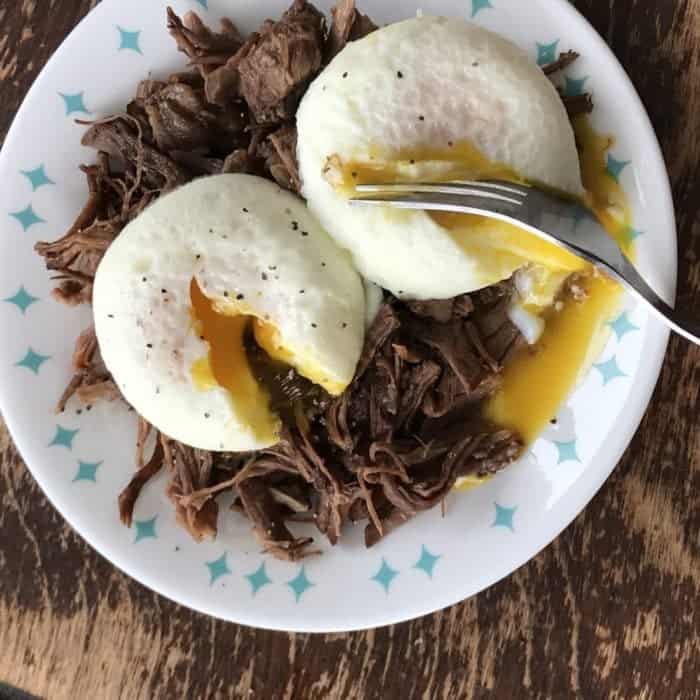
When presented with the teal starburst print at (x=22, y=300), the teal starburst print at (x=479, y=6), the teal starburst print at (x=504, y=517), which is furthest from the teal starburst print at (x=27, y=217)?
the teal starburst print at (x=504, y=517)

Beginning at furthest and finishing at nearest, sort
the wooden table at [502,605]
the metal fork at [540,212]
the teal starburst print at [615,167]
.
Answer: the wooden table at [502,605] < the teal starburst print at [615,167] < the metal fork at [540,212]

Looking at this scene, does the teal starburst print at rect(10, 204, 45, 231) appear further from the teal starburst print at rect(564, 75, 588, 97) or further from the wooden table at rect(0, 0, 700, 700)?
the teal starburst print at rect(564, 75, 588, 97)

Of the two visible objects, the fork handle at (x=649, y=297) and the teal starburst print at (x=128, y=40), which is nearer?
the fork handle at (x=649, y=297)

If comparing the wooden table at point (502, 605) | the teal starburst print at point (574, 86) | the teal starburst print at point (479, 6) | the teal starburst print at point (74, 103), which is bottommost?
the wooden table at point (502, 605)

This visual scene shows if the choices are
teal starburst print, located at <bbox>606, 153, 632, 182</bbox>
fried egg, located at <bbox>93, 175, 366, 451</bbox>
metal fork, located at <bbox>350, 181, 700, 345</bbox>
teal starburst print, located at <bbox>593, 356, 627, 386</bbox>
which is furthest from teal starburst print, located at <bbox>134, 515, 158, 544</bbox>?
teal starburst print, located at <bbox>606, 153, 632, 182</bbox>

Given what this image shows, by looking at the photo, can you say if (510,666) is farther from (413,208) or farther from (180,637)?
(413,208)

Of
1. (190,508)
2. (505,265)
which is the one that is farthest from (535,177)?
(190,508)

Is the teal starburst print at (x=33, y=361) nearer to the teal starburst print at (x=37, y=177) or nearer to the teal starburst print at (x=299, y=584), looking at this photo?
the teal starburst print at (x=37, y=177)
